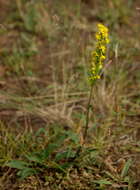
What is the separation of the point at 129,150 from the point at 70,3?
2.00 meters

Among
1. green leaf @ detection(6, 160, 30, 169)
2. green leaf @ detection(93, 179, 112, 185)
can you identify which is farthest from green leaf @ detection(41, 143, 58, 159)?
green leaf @ detection(93, 179, 112, 185)

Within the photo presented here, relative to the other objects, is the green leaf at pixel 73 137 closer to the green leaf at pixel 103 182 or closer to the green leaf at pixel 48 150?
the green leaf at pixel 48 150

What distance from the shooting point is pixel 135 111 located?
8.03ft

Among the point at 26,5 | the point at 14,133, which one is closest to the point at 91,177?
the point at 14,133

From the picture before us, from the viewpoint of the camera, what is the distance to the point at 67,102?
8.18ft

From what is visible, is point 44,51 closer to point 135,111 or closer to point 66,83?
point 66,83

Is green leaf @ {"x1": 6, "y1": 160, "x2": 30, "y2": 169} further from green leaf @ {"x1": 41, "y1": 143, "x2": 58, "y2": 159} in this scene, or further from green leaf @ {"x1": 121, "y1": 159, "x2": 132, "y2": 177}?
green leaf @ {"x1": 121, "y1": 159, "x2": 132, "y2": 177}

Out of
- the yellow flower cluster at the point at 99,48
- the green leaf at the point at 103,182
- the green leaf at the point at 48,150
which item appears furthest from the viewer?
the green leaf at the point at 48,150

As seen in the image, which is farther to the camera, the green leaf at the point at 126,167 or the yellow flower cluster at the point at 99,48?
the green leaf at the point at 126,167

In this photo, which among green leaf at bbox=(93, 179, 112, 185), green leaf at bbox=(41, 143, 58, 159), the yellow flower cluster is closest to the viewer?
the yellow flower cluster

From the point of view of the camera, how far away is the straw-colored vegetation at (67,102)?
194 cm

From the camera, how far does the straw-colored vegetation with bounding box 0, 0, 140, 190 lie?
1944 mm

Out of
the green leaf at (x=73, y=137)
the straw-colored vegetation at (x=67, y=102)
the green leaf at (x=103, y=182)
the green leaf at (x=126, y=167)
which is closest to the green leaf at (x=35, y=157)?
the straw-colored vegetation at (x=67, y=102)

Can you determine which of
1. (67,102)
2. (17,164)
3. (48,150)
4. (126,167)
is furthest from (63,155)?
(67,102)
